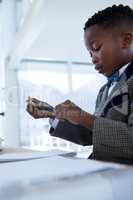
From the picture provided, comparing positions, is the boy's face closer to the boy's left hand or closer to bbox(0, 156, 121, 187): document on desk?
the boy's left hand

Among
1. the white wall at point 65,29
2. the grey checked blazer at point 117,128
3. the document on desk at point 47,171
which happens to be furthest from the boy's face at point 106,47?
the white wall at point 65,29

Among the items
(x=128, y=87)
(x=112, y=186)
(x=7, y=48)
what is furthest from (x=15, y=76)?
(x=112, y=186)

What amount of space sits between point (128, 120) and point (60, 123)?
0.27 meters

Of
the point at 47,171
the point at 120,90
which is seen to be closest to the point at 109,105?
the point at 120,90

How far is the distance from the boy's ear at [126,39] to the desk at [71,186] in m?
0.43

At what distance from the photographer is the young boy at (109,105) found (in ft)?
1.87

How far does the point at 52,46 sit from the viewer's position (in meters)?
3.04

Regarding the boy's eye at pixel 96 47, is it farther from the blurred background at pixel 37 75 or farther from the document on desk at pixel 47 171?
the blurred background at pixel 37 75

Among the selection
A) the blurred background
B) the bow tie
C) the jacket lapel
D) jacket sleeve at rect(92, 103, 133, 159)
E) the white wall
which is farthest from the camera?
the blurred background

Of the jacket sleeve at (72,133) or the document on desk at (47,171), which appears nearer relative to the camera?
the document on desk at (47,171)

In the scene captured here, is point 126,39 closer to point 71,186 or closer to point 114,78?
point 114,78

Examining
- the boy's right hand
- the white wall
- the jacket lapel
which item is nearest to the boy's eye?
the jacket lapel

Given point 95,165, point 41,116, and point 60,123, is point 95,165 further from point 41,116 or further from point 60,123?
point 60,123

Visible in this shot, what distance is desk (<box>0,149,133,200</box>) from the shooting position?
0.40 meters
